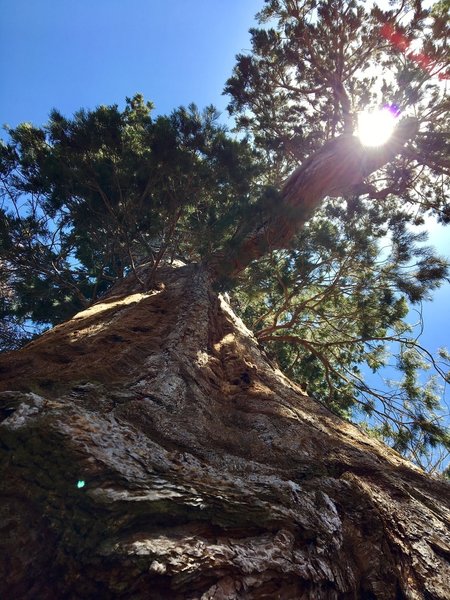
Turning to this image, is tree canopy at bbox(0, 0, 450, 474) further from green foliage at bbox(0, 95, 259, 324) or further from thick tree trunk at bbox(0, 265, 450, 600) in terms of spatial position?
thick tree trunk at bbox(0, 265, 450, 600)

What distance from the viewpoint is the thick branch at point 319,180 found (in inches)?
224

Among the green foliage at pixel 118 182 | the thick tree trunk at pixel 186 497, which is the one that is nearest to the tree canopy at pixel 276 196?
the green foliage at pixel 118 182

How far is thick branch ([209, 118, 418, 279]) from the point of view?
5.70 meters

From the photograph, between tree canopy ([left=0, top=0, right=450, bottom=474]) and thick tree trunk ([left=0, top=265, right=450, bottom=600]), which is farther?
tree canopy ([left=0, top=0, right=450, bottom=474])

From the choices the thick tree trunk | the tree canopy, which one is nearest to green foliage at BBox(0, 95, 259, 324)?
the tree canopy

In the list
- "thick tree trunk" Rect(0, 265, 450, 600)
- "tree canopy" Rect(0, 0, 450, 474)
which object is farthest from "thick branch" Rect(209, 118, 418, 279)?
"thick tree trunk" Rect(0, 265, 450, 600)

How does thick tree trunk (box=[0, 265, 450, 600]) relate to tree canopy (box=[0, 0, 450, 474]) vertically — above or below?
below

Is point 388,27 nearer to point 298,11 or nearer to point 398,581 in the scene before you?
point 298,11

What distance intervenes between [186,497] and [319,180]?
585 cm

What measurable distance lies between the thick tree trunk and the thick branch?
3.07 m

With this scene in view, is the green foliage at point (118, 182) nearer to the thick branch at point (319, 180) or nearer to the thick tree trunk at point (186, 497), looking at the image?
the thick branch at point (319, 180)

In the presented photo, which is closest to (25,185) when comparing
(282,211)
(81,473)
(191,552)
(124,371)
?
(282,211)

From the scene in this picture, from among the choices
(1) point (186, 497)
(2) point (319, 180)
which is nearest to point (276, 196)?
(2) point (319, 180)

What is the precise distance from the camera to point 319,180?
658 centimetres
